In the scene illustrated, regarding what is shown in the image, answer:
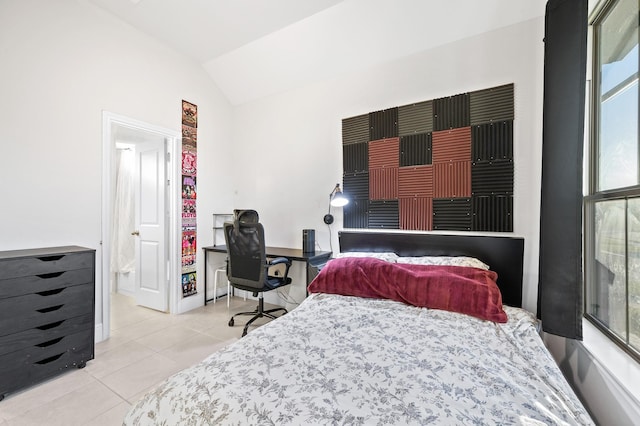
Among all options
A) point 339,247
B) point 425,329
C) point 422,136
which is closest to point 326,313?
point 425,329

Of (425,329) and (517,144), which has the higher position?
(517,144)

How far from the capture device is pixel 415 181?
2.79 metres

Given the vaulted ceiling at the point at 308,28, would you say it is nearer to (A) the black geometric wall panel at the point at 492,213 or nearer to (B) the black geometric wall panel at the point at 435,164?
(B) the black geometric wall panel at the point at 435,164

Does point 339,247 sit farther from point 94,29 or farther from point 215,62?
point 94,29

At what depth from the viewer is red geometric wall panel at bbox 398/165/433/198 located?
272 centimetres

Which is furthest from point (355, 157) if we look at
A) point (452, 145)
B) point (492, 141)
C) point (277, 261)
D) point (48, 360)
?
point (48, 360)

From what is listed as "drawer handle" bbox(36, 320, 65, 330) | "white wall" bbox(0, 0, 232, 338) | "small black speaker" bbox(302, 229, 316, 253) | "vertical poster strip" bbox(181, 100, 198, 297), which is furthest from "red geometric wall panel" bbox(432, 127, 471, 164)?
"drawer handle" bbox(36, 320, 65, 330)

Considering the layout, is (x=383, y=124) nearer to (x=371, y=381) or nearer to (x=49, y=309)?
(x=371, y=381)

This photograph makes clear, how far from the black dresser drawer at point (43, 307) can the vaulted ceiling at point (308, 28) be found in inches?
101

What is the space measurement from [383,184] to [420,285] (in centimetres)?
123

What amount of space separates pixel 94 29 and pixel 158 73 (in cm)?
63

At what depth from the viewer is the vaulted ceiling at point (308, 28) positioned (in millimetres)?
2436

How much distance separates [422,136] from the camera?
2.75 meters

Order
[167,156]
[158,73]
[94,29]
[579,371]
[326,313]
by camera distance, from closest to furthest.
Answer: [579,371] < [326,313] < [94,29] < [158,73] < [167,156]
